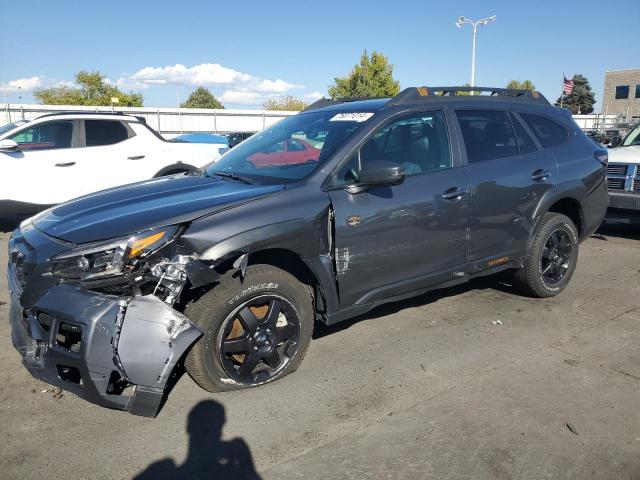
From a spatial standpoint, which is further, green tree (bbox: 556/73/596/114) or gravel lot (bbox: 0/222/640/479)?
green tree (bbox: 556/73/596/114)

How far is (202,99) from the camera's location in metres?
73.3

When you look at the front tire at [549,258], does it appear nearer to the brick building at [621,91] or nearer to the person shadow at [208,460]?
the person shadow at [208,460]

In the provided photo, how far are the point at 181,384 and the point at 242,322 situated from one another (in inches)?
27.9

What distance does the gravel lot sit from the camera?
8.87 ft

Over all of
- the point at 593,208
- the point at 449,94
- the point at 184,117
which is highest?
the point at 184,117

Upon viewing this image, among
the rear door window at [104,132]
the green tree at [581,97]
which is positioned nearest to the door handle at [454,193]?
the rear door window at [104,132]

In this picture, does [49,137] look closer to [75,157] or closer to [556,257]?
[75,157]

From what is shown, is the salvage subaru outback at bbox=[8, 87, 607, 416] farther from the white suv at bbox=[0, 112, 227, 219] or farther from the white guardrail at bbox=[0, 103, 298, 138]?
the white guardrail at bbox=[0, 103, 298, 138]

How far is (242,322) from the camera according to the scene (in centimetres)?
323

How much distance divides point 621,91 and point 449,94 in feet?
209

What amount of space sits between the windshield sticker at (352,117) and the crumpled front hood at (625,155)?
18.0 ft

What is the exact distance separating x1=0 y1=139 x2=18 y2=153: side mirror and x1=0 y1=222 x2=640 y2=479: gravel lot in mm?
4502

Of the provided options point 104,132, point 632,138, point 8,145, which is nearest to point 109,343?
point 8,145

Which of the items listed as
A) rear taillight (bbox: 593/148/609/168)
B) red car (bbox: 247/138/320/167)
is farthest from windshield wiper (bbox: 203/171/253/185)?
rear taillight (bbox: 593/148/609/168)
